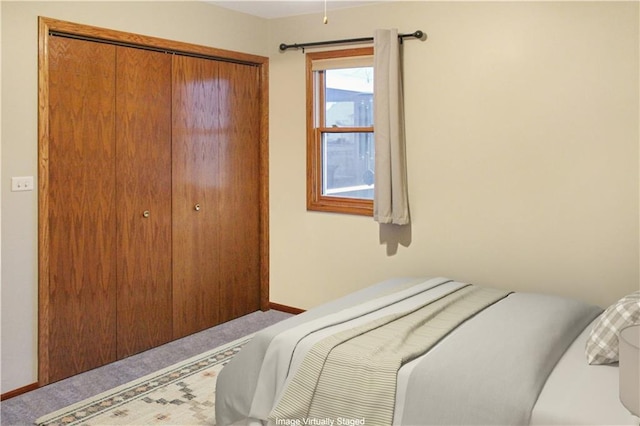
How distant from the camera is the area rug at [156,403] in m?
3.05

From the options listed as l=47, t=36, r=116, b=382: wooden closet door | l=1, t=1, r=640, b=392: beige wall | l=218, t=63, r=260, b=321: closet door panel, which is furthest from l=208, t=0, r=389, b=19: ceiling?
l=47, t=36, r=116, b=382: wooden closet door

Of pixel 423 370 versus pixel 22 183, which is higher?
pixel 22 183

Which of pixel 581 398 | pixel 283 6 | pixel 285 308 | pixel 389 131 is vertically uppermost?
pixel 283 6

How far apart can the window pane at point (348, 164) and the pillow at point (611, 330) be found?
2150 mm

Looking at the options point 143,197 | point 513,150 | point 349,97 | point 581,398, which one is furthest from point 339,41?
point 581,398

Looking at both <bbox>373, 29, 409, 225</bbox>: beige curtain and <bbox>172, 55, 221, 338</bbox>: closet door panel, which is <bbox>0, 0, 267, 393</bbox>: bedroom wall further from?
<bbox>373, 29, 409, 225</bbox>: beige curtain

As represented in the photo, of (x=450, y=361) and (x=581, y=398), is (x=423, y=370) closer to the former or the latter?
(x=450, y=361)

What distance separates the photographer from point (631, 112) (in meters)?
3.35

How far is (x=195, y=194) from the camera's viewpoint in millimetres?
4355

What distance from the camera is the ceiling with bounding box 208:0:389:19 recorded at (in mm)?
4293

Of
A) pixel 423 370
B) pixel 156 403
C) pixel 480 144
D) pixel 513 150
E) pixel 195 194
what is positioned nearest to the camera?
pixel 423 370

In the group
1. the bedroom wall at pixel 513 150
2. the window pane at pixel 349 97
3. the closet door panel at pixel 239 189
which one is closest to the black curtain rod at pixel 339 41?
the bedroom wall at pixel 513 150

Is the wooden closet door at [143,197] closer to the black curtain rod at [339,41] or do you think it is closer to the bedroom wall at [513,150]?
the black curtain rod at [339,41]

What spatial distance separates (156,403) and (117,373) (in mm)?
573
